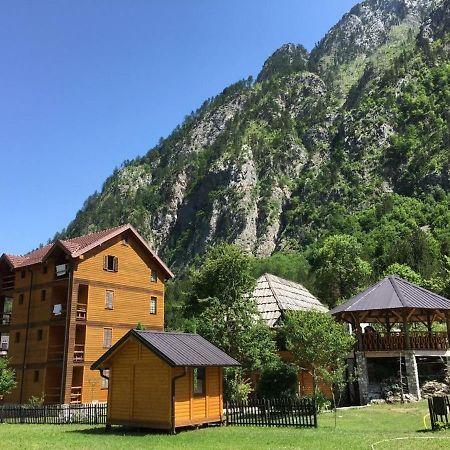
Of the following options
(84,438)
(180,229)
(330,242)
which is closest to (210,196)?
(180,229)

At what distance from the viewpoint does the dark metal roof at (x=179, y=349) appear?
2192cm

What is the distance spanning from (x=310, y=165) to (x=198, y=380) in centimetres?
14277

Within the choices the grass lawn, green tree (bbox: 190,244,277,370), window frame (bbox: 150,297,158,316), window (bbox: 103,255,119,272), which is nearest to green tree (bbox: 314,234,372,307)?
window frame (bbox: 150,297,158,316)

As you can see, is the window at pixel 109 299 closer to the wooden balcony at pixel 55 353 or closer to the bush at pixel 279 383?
the wooden balcony at pixel 55 353

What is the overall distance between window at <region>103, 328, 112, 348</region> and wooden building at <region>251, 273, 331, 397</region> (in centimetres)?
1302

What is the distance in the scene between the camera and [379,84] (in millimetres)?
163750

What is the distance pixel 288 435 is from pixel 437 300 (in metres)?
20.4

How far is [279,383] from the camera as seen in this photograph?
31.0 m

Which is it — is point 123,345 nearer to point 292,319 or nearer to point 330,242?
point 292,319

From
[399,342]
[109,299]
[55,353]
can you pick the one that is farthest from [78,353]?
[399,342]

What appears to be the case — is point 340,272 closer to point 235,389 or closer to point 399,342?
point 399,342

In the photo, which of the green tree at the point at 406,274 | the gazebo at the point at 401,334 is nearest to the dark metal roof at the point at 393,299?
the gazebo at the point at 401,334

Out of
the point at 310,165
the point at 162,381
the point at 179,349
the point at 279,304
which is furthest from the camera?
the point at 310,165

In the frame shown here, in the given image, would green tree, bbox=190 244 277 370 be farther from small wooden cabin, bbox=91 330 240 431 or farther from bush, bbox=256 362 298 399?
small wooden cabin, bbox=91 330 240 431
